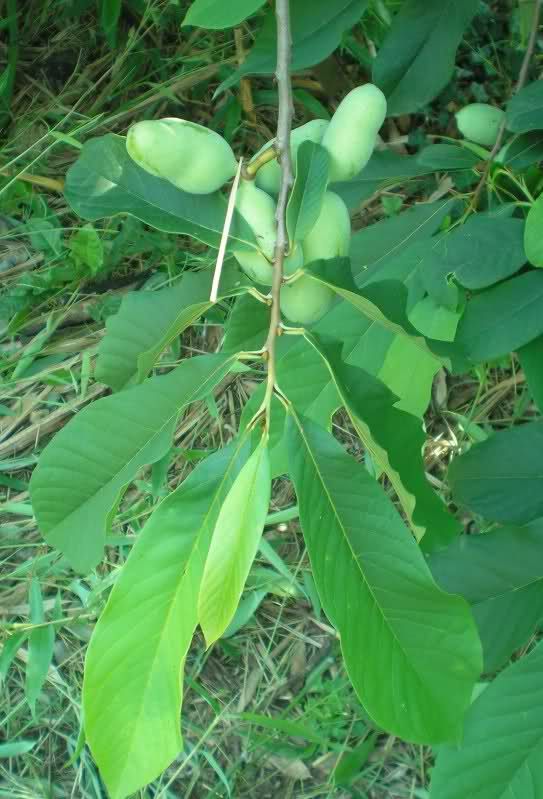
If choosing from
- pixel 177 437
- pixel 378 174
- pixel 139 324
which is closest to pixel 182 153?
pixel 139 324

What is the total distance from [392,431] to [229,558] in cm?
19

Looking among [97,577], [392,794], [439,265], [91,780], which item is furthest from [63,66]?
[392,794]

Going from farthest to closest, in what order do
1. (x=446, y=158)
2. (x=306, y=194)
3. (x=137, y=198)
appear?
(x=446, y=158) < (x=137, y=198) < (x=306, y=194)

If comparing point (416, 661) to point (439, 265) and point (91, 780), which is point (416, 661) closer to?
point (439, 265)

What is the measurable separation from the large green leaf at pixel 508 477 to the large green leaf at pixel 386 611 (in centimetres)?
35

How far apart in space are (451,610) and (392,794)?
0.96 m

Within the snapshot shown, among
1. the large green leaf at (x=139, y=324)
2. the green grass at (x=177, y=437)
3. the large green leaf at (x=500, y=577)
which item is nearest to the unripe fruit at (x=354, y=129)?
the large green leaf at (x=139, y=324)

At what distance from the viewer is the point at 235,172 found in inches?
25.3

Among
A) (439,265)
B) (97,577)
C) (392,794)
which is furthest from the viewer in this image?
(97,577)

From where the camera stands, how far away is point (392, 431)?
0.64m

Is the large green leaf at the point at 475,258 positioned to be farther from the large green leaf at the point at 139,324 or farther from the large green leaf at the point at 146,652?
the large green leaf at the point at 146,652

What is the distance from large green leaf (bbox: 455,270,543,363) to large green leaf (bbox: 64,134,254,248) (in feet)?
0.96

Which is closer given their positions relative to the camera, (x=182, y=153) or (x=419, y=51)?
(x=182, y=153)

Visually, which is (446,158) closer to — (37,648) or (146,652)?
(146,652)
